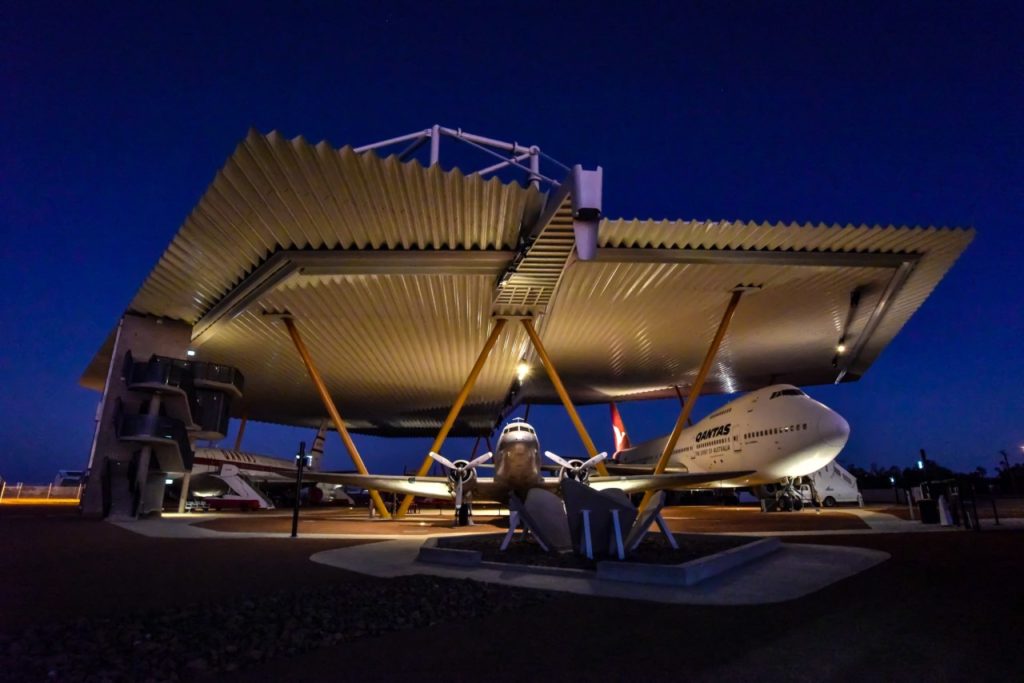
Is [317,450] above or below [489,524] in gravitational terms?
above

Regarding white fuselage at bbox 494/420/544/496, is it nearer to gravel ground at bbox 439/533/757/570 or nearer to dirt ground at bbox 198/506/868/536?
dirt ground at bbox 198/506/868/536

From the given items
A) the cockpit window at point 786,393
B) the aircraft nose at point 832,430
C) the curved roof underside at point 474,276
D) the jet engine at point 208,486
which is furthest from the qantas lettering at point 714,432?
the jet engine at point 208,486

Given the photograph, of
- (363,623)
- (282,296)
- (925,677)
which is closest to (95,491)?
(282,296)

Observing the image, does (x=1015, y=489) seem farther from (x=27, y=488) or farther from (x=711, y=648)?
(x=27, y=488)

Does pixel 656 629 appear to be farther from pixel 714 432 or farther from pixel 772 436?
pixel 714 432

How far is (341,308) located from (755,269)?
1724 centimetres

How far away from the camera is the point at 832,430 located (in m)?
22.2

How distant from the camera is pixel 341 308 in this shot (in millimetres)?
22172

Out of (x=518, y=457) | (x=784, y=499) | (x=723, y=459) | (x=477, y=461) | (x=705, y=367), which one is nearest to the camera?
(x=518, y=457)

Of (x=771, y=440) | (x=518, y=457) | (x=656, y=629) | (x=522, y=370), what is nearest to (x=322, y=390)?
(x=518, y=457)

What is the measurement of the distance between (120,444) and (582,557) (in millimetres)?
24178

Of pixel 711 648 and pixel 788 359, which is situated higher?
pixel 788 359

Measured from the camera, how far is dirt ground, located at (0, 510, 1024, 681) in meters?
3.70

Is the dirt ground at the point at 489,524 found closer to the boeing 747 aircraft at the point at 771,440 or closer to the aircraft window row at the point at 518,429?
the boeing 747 aircraft at the point at 771,440
